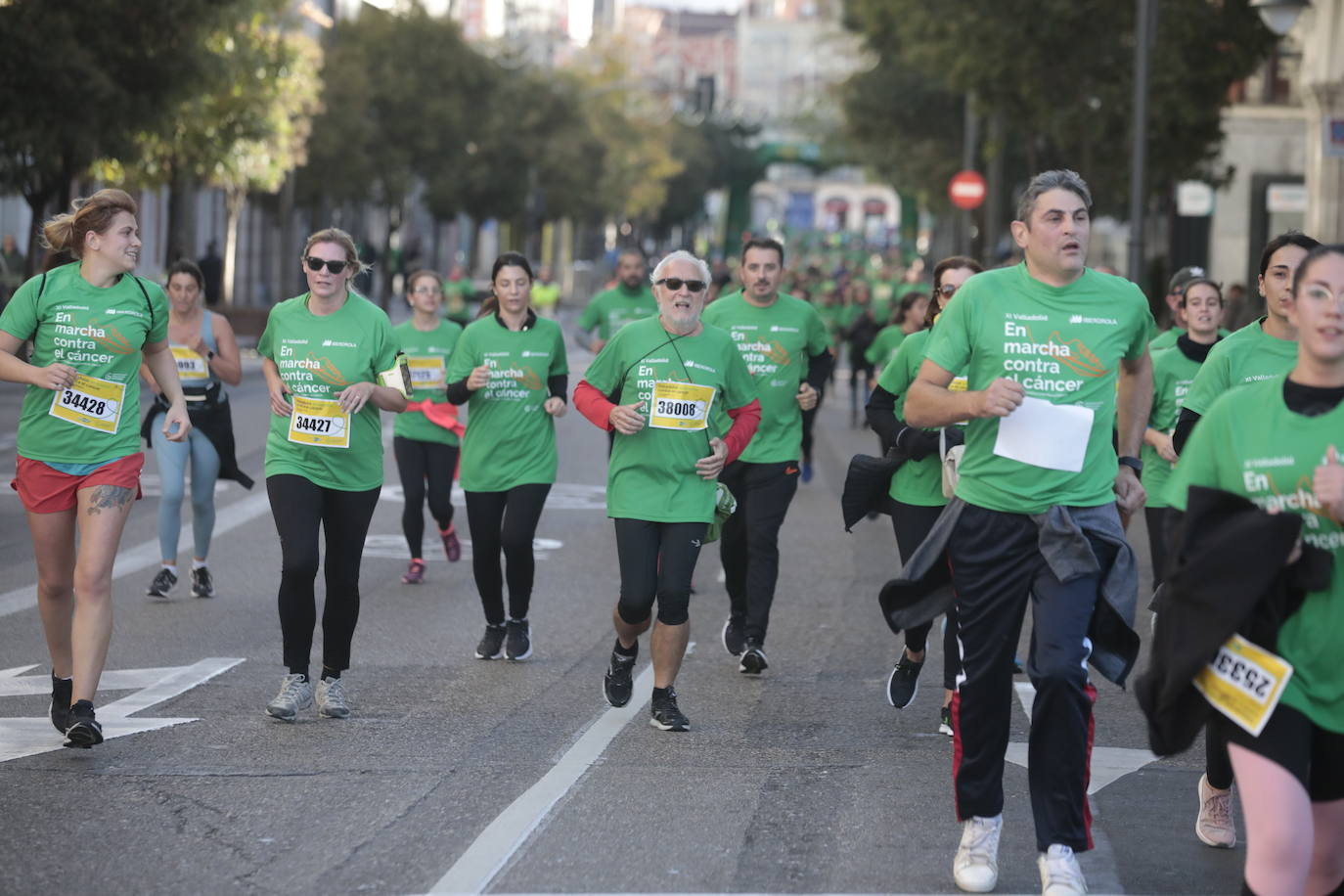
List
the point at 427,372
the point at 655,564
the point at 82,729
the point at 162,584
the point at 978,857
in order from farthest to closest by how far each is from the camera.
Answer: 1. the point at 427,372
2. the point at 162,584
3. the point at 655,564
4. the point at 82,729
5. the point at 978,857

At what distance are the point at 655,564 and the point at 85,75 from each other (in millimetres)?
19297

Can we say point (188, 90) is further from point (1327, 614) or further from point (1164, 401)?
point (1327, 614)

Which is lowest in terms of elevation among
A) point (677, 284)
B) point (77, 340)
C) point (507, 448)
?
point (507, 448)

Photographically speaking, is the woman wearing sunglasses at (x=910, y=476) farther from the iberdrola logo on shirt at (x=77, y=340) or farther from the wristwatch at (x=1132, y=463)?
the iberdrola logo on shirt at (x=77, y=340)

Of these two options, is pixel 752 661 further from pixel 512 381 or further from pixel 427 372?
pixel 427 372

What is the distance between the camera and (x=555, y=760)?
750cm

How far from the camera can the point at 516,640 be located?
9.88m

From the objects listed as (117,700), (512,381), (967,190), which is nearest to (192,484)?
(512,381)

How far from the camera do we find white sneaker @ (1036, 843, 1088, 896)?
5609 mm

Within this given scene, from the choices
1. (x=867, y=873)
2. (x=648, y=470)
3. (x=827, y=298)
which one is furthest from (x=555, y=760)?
(x=827, y=298)

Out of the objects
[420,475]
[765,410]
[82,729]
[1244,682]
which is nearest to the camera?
[1244,682]

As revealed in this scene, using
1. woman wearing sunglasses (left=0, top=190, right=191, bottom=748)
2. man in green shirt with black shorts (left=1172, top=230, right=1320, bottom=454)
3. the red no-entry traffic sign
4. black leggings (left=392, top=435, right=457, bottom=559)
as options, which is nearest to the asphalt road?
woman wearing sunglasses (left=0, top=190, right=191, bottom=748)

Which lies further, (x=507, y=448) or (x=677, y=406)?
(x=507, y=448)

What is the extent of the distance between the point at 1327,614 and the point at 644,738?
3687 millimetres
